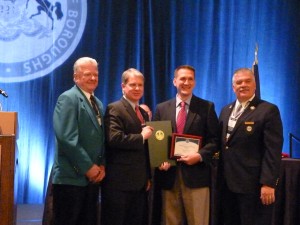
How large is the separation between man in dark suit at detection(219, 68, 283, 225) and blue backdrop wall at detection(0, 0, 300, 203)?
346cm

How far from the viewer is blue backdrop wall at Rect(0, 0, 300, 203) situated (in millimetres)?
6254

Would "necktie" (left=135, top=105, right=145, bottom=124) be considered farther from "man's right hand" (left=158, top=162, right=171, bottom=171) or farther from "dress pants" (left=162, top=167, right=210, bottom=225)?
"dress pants" (left=162, top=167, right=210, bottom=225)

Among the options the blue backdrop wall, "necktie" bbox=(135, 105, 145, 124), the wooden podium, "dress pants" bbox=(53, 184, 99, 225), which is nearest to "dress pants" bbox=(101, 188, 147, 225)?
"dress pants" bbox=(53, 184, 99, 225)

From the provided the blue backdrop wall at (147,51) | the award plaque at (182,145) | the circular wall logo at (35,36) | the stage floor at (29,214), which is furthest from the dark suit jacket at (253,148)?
the circular wall logo at (35,36)

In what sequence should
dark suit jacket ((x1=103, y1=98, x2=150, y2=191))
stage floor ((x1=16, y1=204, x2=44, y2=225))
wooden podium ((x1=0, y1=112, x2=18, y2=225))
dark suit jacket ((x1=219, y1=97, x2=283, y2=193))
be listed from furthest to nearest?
stage floor ((x1=16, y1=204, x2=44, y2=225)), dark suit jacket ((x1=219, y1=97, x2=283, y2=193)), dark suit jacket ((x1=103, y1=98, x2=150, y2=191)), wooden podium ((x1=0, y1=112, x2=18, y2=225))

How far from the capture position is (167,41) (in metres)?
6.73

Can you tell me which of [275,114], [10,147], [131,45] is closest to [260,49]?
[131,45]

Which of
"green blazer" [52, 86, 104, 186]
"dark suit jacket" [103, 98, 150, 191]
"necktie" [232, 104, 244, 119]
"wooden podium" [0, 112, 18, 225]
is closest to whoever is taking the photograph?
"wooden podium" [0, 112, 18, 225]

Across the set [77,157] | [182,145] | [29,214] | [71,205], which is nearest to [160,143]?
[182,145]

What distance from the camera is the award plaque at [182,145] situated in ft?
10.4

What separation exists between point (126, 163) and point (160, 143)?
31 centimetres

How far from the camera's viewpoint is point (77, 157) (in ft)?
9.44

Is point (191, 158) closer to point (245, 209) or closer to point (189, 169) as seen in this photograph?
point (189, 169)

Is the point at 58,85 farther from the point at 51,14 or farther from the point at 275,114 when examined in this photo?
the point at 275,114
